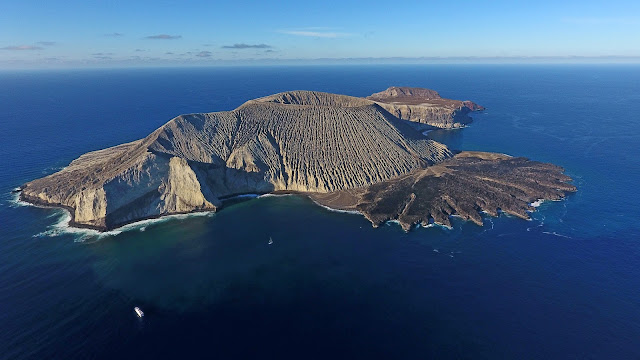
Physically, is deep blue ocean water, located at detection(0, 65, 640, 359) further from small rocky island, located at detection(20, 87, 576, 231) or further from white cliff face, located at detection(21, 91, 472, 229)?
white cliff face, located at detection(21, 91, 472, 229)

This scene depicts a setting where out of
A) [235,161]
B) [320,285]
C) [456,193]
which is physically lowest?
[320,285]

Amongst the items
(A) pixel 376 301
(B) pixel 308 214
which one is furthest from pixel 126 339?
(B) pixel 308 214

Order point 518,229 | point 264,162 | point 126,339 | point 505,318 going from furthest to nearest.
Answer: point 264,162 → point 518,229 → point 505,318 → point 126,339

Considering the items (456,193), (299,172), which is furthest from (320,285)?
(456,193)

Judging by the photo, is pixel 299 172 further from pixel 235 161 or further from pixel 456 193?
pixel 456 193

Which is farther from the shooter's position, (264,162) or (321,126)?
(321,126)

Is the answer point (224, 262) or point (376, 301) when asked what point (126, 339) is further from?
point (376, 301)
